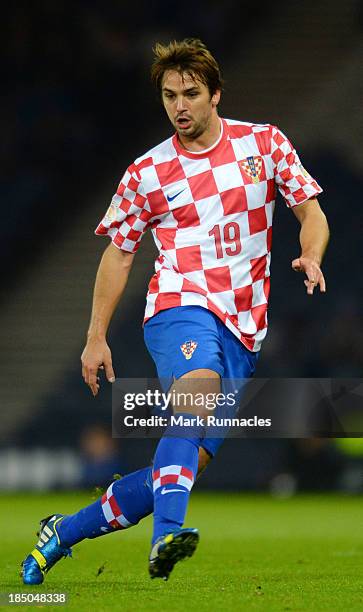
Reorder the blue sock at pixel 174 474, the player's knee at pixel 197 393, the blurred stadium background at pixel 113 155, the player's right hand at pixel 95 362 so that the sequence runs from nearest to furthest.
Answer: the blue sock at pixel 174 474 → the player's knee at pixel 197 393 → the player's right hand at pixel 95 362 → the blurred stadium background at pixel 113 155

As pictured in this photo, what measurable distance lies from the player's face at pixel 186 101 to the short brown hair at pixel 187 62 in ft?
0.07

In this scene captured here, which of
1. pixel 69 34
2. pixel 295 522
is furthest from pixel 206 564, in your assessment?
pixel 69 34

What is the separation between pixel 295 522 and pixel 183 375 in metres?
5.18

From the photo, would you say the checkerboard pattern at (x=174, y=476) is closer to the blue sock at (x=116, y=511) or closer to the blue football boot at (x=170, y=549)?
the blue football boot at (x=170, y=549)

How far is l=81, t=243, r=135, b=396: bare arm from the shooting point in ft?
13.6

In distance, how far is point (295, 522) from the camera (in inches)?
348

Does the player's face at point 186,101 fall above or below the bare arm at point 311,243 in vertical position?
above

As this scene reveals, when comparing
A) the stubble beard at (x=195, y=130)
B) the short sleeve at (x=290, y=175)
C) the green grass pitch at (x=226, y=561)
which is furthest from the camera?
the short sleeve at (x=290, y=175)

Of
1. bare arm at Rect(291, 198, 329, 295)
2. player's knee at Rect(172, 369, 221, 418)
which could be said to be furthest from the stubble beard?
player's knee at Rect(172, 369, 221, 418)

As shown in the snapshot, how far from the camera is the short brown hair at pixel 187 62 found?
416cm

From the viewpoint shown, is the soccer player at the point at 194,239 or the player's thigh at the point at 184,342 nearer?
the player's thigh at the point at 184,342

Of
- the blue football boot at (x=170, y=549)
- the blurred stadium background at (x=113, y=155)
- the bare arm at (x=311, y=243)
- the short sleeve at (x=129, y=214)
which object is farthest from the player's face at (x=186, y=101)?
the blurred stadium background at (x=113, y=155)

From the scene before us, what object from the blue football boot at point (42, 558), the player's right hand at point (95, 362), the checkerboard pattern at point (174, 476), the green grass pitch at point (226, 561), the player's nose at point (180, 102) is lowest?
the green grass pitch at point (226, 561)

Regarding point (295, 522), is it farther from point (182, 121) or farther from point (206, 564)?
point (182, 121)
